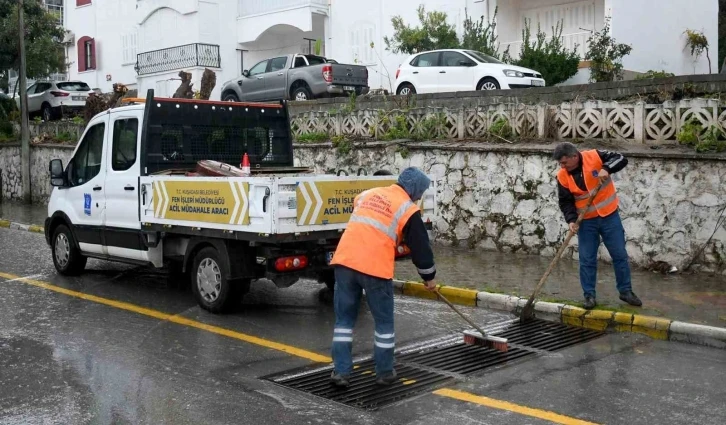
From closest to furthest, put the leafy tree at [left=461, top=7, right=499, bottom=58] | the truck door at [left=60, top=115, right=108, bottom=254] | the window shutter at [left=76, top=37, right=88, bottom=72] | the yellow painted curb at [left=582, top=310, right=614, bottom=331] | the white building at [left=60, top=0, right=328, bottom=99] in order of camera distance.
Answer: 1. the yellow painted curb at [left=582, top=310, right=614, bottom=331]
2. the truck door at [left=60, top=115, right=108, bottom=254]
3. the leafy tree at [left=461, top=7, right=499, bottom=58]
4. the white building at [left=60, top=0, right=328, bottom=99]
5. the window shutter at [left=76, top=37, right=88, bottom=72]

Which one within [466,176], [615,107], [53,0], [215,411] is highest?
[53,0]

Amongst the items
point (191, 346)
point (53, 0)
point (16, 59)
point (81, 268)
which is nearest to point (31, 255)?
point (81, 268)

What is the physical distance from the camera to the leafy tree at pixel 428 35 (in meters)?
23.1

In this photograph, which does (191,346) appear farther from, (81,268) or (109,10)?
(109,10)

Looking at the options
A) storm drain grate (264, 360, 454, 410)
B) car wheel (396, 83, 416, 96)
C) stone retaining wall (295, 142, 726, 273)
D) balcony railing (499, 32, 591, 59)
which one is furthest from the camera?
balcony railing (499, 32, 591, 59)

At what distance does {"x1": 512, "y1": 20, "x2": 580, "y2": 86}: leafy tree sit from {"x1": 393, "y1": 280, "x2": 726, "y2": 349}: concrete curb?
40.8 ft

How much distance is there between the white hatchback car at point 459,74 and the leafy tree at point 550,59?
221cm

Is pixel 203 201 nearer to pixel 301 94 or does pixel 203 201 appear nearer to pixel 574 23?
pixel 301 94

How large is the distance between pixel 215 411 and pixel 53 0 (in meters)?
45.6

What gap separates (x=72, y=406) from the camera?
558 centimetres

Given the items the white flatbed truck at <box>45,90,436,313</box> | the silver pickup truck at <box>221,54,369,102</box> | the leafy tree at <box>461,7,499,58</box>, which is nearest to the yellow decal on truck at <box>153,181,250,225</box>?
the white flatbed truck at <box>45,90,436,313</box>

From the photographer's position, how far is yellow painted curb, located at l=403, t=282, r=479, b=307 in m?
9.12

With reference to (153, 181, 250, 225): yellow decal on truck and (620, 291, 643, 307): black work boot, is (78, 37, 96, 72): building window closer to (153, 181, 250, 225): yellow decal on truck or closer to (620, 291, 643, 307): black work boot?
(153, 181, 250, 225): yellow decal on truck

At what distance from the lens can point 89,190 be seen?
33.2ft
